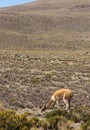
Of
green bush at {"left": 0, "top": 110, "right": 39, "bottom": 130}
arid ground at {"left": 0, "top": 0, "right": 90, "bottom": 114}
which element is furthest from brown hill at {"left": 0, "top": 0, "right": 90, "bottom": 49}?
green bush at {"left": 0, "top": 110, "right": 39, "bottom": 130}

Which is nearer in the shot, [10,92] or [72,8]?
[10,92]

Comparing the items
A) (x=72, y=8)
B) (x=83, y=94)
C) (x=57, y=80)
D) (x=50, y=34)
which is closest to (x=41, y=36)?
(x=50, y=34)

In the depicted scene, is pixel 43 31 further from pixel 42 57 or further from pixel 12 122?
pixel 12 122

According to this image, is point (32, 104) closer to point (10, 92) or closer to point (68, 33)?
point (10, 92)

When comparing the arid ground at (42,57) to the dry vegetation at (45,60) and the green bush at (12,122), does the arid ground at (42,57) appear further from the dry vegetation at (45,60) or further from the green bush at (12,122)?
the green bush at (12,122)

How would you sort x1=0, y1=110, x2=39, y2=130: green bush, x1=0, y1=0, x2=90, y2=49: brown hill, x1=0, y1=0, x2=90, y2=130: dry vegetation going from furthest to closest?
1. x1=0, y1=0, x2=90, y2=49: brown hill
2. x1=0, y1=0, x2=90, y2=130: dry vegetation
3. x1=0, y1=110, x2=39, y2=130: green bush

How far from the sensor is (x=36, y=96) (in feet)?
71.3

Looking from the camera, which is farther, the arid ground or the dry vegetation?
the arid ground

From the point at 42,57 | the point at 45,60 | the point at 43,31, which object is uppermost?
the point at 45,60

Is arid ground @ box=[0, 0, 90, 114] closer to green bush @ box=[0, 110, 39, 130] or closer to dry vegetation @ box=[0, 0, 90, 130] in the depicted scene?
dry vegetation @ box=[0, 0, 90, 130]

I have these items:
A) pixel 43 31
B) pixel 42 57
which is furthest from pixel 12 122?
pixel 43 31

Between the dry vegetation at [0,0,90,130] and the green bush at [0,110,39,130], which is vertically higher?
the green bush at [0,110,39,130]

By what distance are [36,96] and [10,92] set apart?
1.51 metres

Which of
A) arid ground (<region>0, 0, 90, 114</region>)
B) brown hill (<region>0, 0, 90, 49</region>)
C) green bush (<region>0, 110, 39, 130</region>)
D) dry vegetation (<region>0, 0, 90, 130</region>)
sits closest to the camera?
green bush (<region>0, 110, 39, 130</region>)
